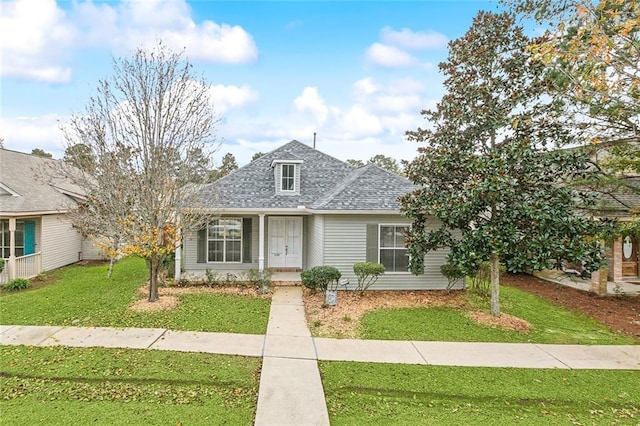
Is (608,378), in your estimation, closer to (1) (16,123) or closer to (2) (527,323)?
(2) (527,323)

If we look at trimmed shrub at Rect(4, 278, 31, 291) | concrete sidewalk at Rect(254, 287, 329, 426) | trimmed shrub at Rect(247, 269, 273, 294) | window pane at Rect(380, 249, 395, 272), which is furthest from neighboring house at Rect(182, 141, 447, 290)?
trimmed shrub at Rect(4, 278, 31, 291)

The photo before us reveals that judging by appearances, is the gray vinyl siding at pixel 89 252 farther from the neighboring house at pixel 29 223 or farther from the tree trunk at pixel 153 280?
the tree trunk at pixel 153 280

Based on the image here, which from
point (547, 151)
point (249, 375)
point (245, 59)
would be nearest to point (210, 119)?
point (245, 59)

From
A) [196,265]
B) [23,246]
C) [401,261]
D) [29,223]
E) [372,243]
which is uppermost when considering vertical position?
[29,223]

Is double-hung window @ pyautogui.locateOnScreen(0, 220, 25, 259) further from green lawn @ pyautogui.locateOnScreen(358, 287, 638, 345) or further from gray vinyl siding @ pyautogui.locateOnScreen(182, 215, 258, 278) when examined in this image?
Answer: green lawn @ pyautogui.locateOnScreen(358, 287, 638, 345)

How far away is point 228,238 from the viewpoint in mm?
13594

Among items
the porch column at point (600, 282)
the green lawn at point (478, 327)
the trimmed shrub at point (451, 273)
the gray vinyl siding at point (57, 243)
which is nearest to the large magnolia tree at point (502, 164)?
the green lawn at point (478, 327)

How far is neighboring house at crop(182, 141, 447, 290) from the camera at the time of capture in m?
11.7

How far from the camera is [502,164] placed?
319 inches

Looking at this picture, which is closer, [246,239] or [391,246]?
[391,246]

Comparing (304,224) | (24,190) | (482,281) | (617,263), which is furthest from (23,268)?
(617,263)

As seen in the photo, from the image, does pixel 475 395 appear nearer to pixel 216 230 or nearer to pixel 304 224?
pixel 304 224

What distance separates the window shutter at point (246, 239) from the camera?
1368cm

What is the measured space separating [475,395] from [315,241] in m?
8.02
